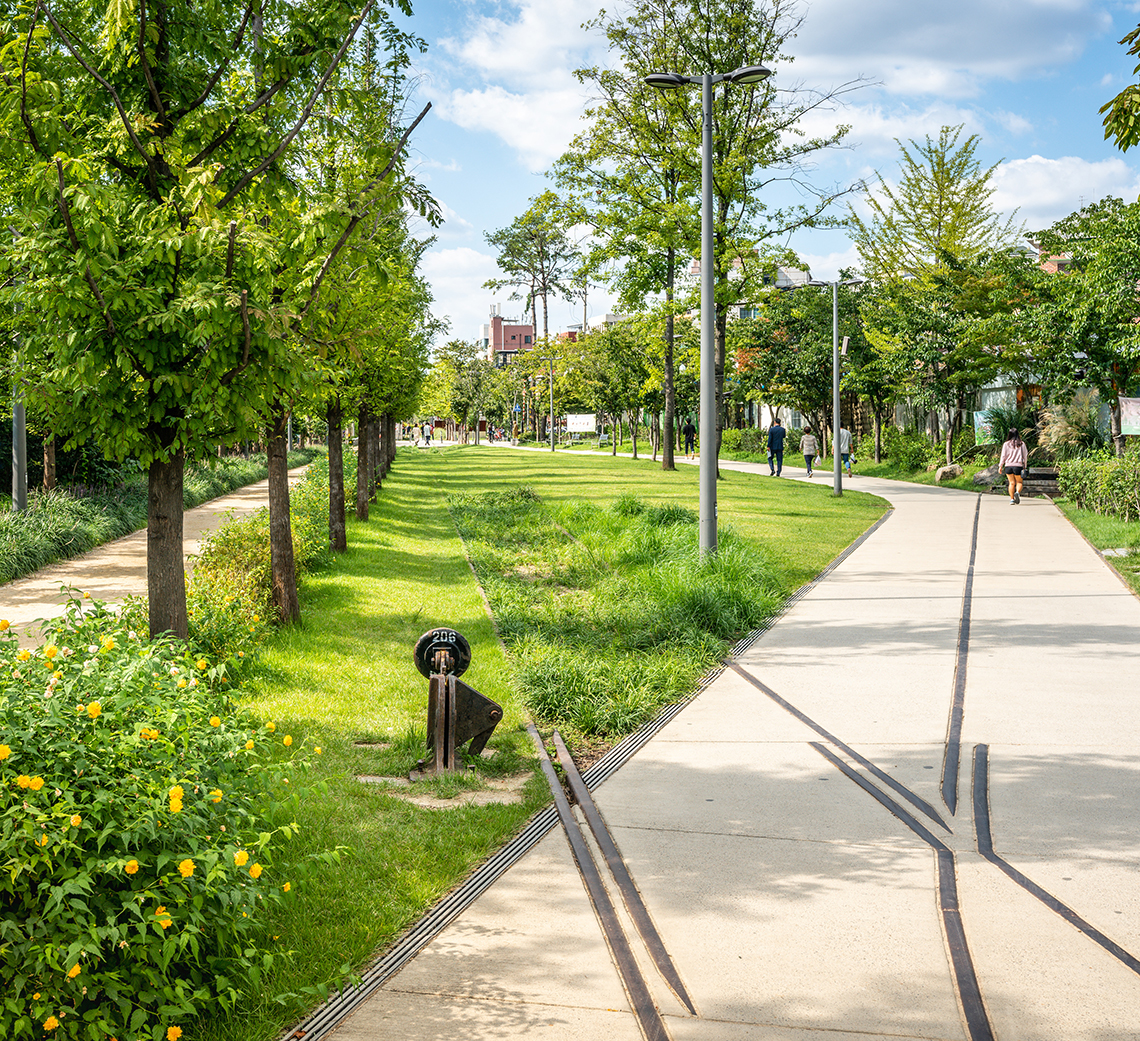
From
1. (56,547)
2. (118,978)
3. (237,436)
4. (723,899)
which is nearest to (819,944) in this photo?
(723,899)

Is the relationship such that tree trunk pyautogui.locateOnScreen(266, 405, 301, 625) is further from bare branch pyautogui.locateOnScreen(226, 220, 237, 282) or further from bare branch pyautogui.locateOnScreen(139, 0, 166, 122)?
bare branch pyautogui.locateOnScreen(226, 220, 237, 282)

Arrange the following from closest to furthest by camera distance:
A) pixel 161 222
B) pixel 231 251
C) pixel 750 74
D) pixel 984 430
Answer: pixel 231 251
pixel 161 222
pixel 750 74
pixel 984 430

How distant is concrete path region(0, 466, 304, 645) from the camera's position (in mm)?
10641

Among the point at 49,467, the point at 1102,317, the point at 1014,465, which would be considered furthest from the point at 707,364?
the point at 1102,317

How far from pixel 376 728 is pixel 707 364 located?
7324 millimetres

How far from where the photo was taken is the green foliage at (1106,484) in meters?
17.8

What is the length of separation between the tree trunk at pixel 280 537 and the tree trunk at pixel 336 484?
443 centimetres

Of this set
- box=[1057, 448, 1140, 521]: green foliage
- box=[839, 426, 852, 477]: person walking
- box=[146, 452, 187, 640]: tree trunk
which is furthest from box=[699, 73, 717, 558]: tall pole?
box=[839, 426, 852, 477]: person walking

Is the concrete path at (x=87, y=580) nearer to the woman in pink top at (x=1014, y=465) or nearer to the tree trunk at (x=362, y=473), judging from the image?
the tree trunk at (x=362, y=473)

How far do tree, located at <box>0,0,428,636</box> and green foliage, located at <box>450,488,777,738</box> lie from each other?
9.85 feet

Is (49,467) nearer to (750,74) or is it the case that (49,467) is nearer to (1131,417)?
(750,74)

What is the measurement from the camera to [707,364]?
12.7m

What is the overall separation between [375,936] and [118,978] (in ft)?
3.94

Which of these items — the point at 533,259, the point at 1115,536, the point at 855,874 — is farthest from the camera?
the point at 533,259
